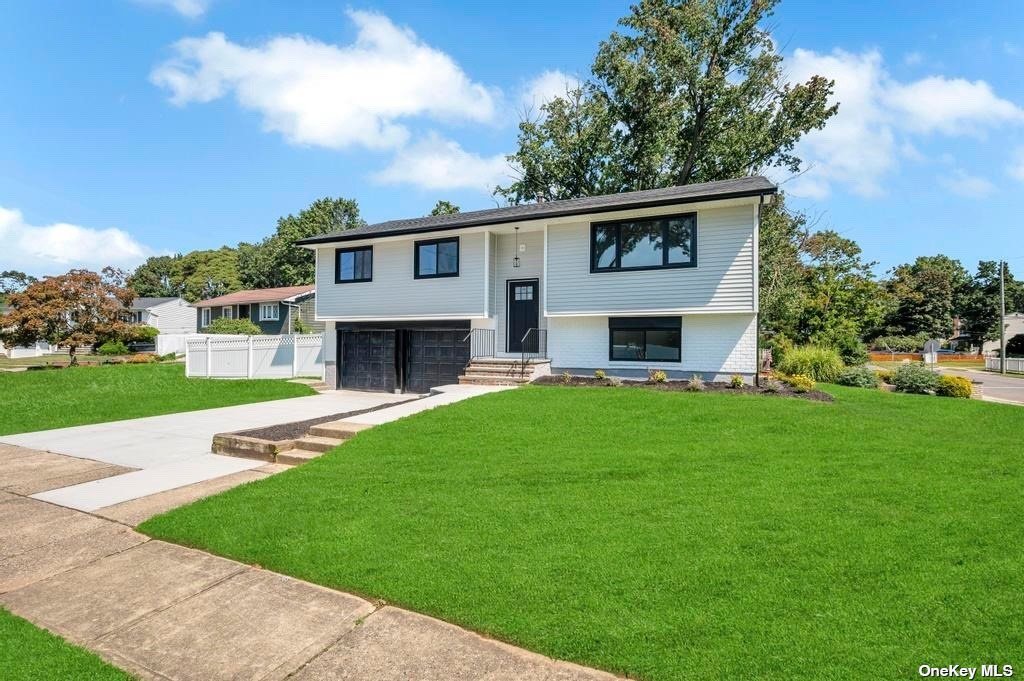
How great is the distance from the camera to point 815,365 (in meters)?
15.5

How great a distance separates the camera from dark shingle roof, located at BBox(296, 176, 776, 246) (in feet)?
39.3

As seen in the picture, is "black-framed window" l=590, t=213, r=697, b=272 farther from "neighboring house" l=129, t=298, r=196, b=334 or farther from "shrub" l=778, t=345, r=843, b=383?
"neighboring house" l=129, t=298, r=196, b=334

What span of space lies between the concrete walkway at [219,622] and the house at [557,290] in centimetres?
1031

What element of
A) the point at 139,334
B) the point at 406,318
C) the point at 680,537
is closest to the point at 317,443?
the point at 680,537

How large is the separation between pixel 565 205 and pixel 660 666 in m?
13.8

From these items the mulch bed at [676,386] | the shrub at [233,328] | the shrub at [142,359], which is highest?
the shrub at [233,328]

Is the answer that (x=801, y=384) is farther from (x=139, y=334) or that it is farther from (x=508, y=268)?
(x=139, y=334)

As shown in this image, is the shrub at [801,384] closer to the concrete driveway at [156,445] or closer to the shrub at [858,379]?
the shrub at [858,379]

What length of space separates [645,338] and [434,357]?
21.9ft

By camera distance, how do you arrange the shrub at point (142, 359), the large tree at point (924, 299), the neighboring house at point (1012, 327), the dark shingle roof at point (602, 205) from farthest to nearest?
the neighboring house at point (1012, 327) → the large tree at point (924, 299) → the shrub at point (142, 359) → the dark shingle roof at point (602, 205)

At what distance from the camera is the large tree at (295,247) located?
2102 inches

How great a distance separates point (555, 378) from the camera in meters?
13.3

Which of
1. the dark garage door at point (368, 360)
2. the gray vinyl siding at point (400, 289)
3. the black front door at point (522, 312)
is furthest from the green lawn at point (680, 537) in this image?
the dark garage door at point (368, 360)

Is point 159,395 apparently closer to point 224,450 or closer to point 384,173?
point 224,450
